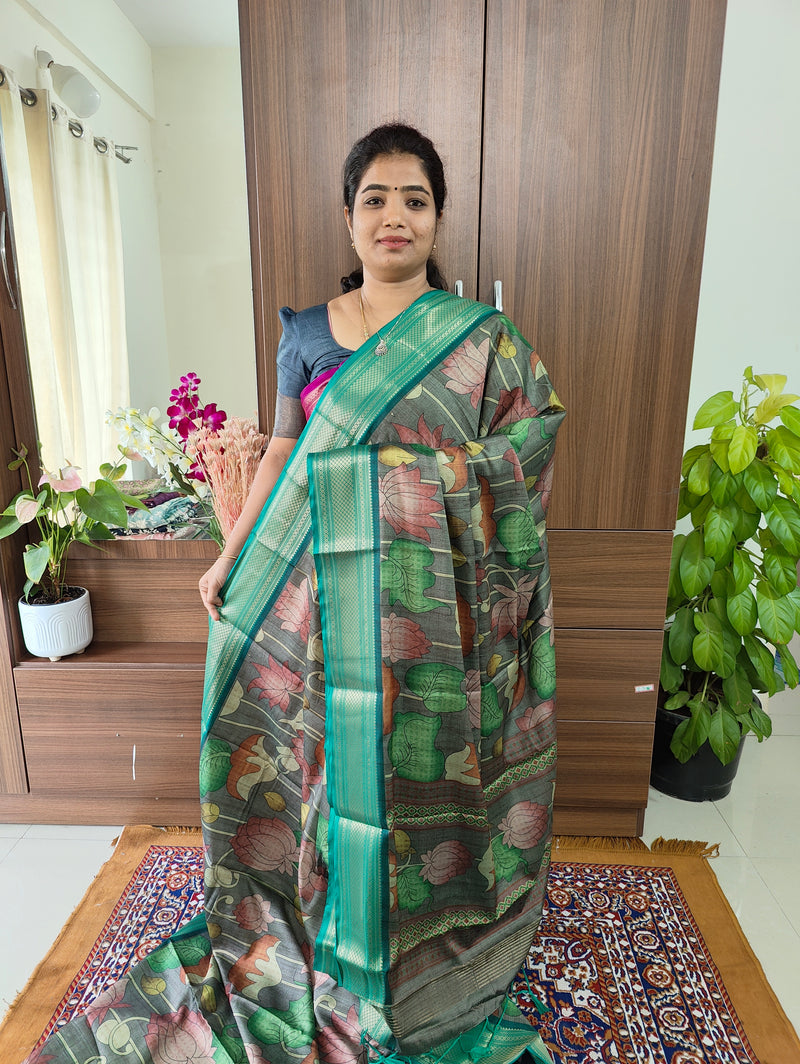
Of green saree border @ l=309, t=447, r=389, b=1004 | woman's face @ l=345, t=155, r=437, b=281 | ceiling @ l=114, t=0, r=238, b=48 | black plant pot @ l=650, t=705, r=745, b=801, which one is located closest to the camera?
green saree border @ l=309, t=447, r=389, b=1004

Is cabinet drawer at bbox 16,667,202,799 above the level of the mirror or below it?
below

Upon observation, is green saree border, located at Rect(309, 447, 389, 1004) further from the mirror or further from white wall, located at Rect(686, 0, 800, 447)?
white wall, located at Rect(686, 0, 800, 447)

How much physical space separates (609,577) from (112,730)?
133cm

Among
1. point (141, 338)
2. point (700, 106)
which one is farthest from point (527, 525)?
point (141, 338)

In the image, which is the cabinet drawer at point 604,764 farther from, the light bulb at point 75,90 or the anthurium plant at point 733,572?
the light bulb at point 75,90

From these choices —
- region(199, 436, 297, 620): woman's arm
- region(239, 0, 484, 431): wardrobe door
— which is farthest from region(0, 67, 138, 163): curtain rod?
region(199, 436, 297, 620): woman's arm

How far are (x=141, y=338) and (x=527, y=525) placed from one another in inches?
47.5

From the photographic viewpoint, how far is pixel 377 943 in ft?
4.00

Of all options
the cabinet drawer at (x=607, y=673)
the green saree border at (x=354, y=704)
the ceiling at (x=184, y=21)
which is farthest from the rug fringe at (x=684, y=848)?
the ceiling at (x=184, y=21)

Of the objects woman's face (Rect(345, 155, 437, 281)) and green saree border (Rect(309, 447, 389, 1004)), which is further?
woman's face (Rect(345, 155, 437, 281))

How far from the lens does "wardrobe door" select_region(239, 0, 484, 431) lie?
62.4 inches

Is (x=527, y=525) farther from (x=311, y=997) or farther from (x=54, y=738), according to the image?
(x=54, y=738)

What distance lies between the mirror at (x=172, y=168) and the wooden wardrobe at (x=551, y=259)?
4.5 inches

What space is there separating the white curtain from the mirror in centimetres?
4
